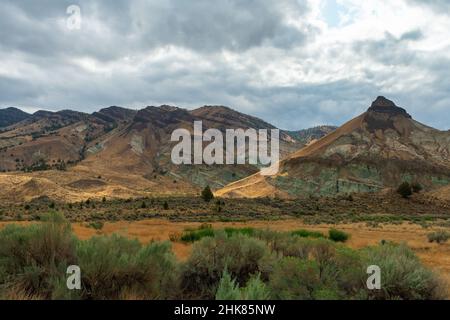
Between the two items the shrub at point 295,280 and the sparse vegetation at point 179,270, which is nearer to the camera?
the shrub at point 295,280

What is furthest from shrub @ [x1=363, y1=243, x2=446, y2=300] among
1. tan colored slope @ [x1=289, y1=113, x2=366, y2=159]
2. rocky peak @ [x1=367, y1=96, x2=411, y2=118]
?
rocky peak @ [x1=367, y1=96, x2=411, y2=118]

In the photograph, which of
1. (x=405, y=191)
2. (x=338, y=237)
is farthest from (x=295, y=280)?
(x=405, y=191)

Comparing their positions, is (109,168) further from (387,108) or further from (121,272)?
(121,272)

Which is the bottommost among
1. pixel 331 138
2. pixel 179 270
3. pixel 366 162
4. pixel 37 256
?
pixel 179 270

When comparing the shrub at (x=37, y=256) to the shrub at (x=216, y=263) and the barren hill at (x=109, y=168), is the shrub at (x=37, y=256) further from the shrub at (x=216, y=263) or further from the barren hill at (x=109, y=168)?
the barren hill at (x=109, y=168)

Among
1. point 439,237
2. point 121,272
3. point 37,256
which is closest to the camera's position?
point 121,272

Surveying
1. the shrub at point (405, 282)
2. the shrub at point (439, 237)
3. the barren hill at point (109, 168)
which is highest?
the barren hill at point (109, 168)

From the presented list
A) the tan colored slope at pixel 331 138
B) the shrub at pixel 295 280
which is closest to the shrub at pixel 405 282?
the shrub at pixel 295 280

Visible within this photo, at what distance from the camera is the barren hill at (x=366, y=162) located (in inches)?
3959

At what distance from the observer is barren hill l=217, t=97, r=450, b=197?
330ft

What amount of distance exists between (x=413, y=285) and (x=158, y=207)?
56.4 meters

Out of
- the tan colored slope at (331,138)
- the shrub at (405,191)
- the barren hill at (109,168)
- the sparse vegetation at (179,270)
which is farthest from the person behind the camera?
the tan colored slope at (331,138)

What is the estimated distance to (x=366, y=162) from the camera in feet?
345

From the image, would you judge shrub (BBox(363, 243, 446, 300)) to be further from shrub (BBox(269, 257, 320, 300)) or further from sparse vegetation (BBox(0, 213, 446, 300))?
shrub (BBox(269, 257, 320, 300))
